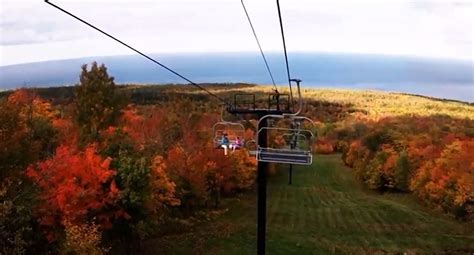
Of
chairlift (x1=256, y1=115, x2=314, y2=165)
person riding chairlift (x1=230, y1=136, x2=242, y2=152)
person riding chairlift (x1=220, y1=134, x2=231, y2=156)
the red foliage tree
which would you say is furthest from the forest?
person riding chairlift (x1=220, y1=134, x2=231, y2=156)

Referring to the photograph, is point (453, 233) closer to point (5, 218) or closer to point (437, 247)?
point (437, 247)

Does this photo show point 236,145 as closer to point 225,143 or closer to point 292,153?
point 225,143

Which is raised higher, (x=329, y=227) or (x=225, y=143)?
(x=225, y=143)

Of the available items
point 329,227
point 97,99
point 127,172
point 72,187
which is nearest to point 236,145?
point 72,187

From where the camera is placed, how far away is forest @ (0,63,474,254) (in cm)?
3183

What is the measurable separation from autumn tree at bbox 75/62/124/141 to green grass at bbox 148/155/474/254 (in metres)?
16.9

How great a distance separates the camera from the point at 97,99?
6450 centimetres

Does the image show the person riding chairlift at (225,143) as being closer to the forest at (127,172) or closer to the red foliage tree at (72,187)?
the forest at (127,172)

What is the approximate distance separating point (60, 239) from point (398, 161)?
58.6 meters

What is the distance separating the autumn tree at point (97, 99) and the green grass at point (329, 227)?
16935 mm

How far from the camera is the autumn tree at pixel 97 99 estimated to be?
62.9 m

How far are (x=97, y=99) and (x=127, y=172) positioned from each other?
29184 millimetres

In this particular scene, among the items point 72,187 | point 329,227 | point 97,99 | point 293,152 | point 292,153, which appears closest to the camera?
point 292,153

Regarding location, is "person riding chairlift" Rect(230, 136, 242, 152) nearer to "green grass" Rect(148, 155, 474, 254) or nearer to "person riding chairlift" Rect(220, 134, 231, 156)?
"person riding chairlift" Rect(220, 134, 231, 156)
